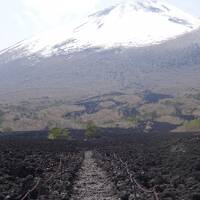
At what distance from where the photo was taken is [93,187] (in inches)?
787

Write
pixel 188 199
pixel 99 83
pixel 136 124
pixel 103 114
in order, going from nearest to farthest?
pixel 188 199 → pixel 136 124 → pixel 103 114 → pixel 99 83

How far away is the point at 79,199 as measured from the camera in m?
16.8

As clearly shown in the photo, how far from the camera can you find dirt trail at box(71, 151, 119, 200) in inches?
686

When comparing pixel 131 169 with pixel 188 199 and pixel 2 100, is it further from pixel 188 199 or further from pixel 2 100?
pixel 2 100

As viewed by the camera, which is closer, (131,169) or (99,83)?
(131,169)

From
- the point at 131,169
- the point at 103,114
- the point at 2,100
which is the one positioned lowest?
the point at 131,169

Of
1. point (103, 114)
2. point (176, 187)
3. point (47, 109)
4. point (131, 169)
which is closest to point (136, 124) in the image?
point (103, 114)

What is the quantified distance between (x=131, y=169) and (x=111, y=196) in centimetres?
681

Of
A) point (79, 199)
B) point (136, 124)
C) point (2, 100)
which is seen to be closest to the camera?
point (79, 199)

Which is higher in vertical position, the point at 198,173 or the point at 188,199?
the point at 198,173

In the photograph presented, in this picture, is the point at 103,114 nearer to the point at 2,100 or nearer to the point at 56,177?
the point at 2,100

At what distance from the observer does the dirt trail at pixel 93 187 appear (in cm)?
1742

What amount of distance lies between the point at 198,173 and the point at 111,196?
3651mm

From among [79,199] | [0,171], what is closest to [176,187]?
[79,199]
